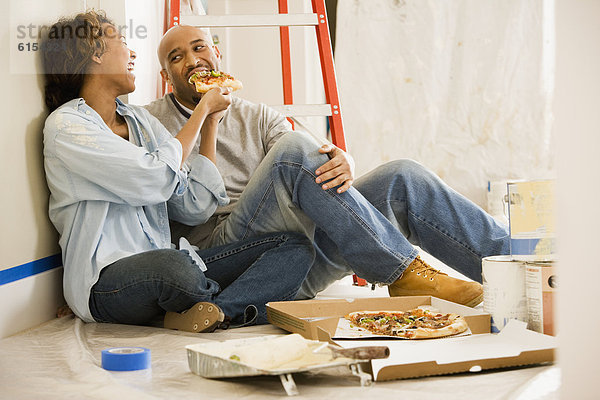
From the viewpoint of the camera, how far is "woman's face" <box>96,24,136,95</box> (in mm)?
1625

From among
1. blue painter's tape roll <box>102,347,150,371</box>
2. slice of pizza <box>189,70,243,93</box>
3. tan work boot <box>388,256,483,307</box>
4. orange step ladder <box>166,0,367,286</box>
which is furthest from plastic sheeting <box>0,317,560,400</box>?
orange step ladder <box>166,0,367,286</box>

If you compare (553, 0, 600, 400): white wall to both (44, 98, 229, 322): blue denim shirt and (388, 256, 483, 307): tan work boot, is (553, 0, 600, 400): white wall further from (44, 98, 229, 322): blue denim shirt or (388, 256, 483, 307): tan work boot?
(44, 98, 229, 322): blue denim shirt

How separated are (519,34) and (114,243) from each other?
7.35 ft

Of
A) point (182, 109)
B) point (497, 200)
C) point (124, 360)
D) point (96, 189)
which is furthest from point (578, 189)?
point (497, 200)

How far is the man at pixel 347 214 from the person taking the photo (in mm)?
1499

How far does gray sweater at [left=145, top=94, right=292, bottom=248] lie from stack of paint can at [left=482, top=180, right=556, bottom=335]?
836 mm

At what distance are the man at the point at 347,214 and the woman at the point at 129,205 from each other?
0.08 metres

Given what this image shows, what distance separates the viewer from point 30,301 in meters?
1.47

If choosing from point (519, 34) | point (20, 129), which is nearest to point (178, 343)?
point (20, 129)

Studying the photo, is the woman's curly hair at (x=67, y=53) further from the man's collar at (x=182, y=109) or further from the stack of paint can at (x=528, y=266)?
the stack of paint can at (x=528, y=266)

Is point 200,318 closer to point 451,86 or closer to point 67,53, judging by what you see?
point 67,53

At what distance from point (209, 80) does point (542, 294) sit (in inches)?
43.2

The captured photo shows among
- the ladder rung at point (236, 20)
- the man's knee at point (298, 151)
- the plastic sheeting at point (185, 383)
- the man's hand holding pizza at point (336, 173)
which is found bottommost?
the plastic sheeting at point (185, 383)

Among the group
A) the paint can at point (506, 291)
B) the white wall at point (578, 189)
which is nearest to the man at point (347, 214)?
the paint can at point (506, 291)
